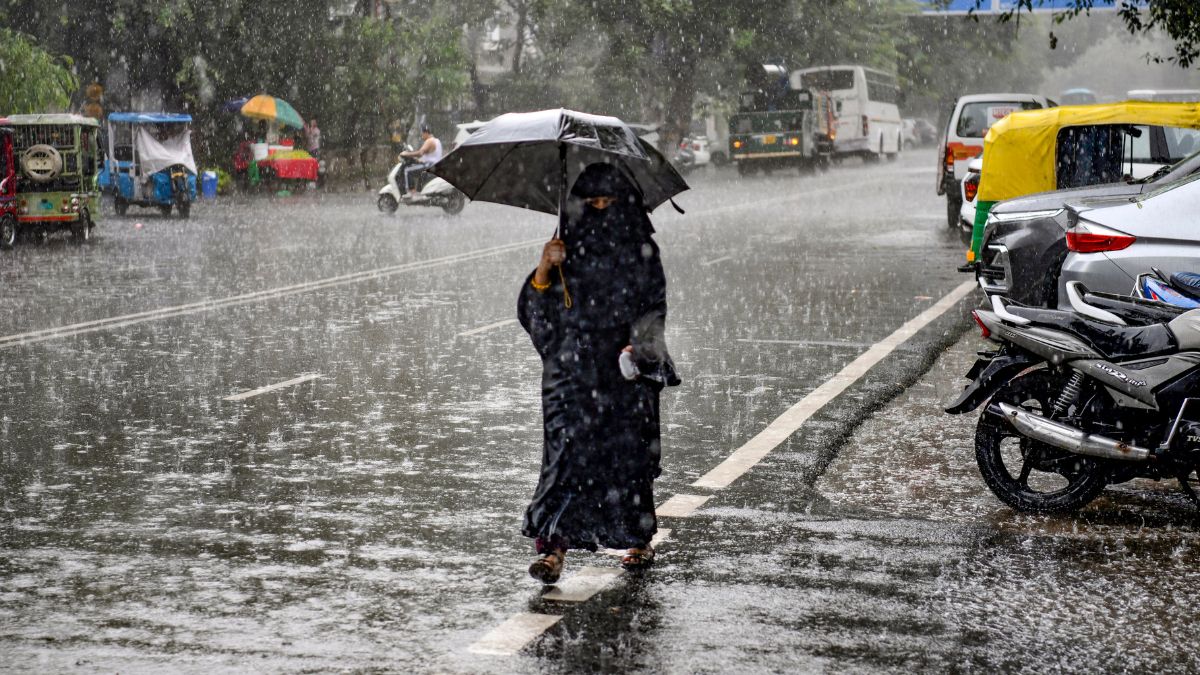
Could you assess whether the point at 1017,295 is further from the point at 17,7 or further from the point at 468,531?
the point at 17,7

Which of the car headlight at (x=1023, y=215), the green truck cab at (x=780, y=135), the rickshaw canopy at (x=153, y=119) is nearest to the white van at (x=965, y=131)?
the car headlight at (x=1023, y=215)

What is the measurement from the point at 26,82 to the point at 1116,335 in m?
25.9

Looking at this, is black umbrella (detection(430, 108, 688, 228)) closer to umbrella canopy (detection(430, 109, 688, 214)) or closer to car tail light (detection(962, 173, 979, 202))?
umbrella canopy (detection(430, 109, 688, 214))

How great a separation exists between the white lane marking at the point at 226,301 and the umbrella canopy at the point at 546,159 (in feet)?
24.3

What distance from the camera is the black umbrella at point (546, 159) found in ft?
20.1

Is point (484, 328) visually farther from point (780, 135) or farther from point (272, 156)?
point (780, 135)

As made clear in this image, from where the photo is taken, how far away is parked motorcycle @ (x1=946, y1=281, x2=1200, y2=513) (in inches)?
270

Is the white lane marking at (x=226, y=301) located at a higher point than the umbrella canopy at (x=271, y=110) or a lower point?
lower

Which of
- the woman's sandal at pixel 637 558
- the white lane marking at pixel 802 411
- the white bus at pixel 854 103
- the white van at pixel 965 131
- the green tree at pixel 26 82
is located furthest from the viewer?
the white bus at pixel 854 103

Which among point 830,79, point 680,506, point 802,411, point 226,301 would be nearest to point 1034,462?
point 680,506

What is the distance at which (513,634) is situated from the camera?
5.36 m

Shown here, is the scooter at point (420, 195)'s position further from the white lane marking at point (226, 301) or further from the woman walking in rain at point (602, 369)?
the woman walking in rain at point (602, 369)

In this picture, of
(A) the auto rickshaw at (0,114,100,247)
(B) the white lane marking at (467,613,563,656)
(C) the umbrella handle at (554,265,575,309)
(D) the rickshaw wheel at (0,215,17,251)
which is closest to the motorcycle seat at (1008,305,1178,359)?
(C) the umbrella handle at (554,265,575,309)

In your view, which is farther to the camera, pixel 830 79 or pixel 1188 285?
pixel 830 79
